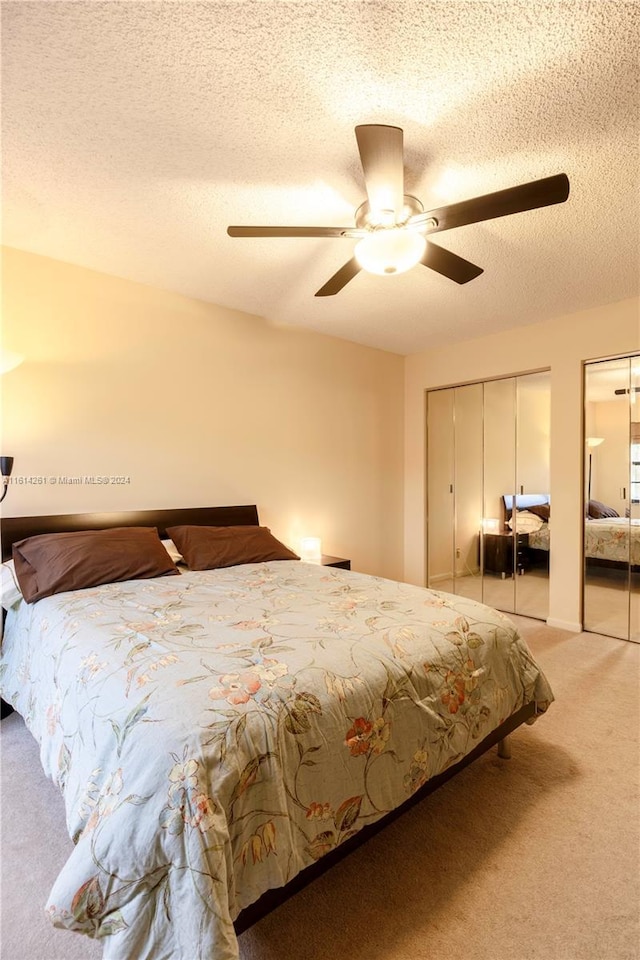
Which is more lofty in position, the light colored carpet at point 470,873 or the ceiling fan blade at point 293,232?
the ceiling fan blade at point 293,232

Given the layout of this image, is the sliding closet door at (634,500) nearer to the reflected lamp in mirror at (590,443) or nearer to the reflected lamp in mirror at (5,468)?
the reflected lamp in mirror at (590,443)

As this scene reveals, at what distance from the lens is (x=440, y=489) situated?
4910 millimetres

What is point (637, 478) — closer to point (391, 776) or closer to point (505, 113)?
point (505, 113)

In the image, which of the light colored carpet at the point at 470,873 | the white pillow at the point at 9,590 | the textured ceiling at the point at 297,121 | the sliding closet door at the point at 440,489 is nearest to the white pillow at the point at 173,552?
the white pillow at the point at 9,590

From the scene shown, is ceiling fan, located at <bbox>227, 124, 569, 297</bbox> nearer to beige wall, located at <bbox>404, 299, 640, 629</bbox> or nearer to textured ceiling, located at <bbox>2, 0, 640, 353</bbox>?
textured ceiling, located at <bbox>2, 0, 640, 353</bbox>

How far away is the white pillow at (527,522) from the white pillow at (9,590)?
387 centimetres

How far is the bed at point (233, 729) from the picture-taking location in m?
0.96

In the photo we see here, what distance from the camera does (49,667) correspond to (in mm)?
1673

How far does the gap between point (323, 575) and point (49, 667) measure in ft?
4.71

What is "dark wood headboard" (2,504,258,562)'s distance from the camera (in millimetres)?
2723

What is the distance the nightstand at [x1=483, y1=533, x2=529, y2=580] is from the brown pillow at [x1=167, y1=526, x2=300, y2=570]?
2.15 meters

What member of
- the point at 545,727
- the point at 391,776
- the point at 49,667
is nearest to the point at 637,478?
the point at 545,727

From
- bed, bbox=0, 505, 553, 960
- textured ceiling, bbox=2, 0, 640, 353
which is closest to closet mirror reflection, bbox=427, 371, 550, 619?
textured ceiling, bbox=2, 0, 640, 353

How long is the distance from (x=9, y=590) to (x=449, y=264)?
2.70 m
